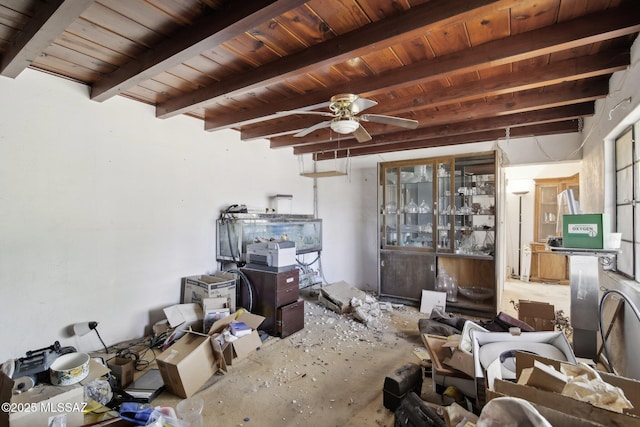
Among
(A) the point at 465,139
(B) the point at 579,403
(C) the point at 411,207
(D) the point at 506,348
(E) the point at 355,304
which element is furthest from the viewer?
(C) the point at 411,207

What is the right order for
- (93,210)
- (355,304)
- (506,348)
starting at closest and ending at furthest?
(506,348)
(93,210)
(355,304)

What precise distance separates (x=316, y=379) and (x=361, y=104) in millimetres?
2168

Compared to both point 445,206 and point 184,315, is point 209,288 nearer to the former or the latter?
point 184,315

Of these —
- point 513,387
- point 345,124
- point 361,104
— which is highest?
point 361,104

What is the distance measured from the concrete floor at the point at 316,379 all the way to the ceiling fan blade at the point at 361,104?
2.12 metres

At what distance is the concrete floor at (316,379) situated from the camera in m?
1.93

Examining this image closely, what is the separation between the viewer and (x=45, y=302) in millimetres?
2416

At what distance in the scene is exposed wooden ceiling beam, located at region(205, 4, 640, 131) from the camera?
162 cm

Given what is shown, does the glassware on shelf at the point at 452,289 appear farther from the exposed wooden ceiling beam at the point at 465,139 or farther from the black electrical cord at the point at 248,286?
the black electrical cord at the point at 248,286

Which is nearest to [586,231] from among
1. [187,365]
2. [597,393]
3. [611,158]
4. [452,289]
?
[611,158]

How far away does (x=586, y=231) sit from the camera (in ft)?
6.59

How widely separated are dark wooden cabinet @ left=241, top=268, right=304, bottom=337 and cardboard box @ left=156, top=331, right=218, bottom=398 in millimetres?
869

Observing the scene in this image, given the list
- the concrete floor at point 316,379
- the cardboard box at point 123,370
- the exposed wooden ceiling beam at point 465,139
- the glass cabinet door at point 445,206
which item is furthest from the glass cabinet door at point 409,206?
the cardboard box at point 123,370

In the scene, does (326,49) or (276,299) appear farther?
(276,299)
